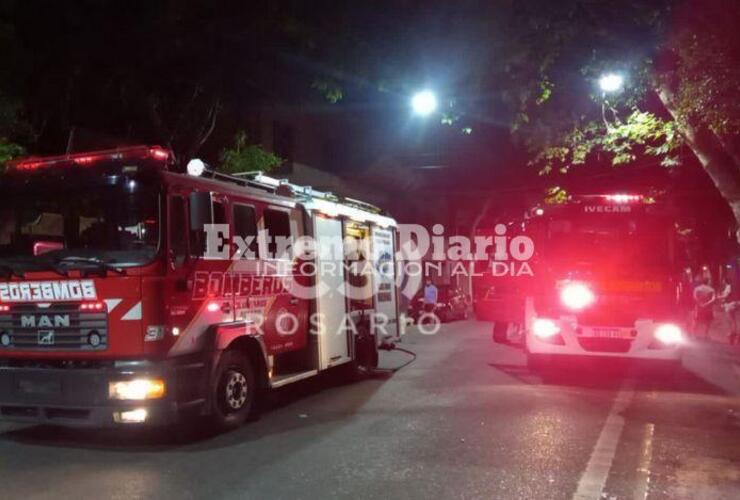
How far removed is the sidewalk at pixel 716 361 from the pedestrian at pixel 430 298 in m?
8.48

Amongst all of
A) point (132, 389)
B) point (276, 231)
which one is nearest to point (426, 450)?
point (132, 389)

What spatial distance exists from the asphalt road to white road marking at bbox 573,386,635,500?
19 mm

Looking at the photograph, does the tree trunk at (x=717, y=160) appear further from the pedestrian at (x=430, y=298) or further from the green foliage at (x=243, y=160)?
the pedestrian at (x=430, y=298)

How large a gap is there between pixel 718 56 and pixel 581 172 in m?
17.2

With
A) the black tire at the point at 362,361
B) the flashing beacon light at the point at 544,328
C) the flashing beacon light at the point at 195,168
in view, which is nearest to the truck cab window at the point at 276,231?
the flashing beacon light at the point at 195,168

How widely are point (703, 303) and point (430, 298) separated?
348 inches

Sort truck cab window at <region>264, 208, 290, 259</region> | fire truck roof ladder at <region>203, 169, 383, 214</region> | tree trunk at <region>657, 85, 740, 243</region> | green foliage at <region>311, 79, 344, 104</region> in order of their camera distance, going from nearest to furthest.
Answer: fire truck roof ladder at <region>203, 169, 383, 214</region>, truck cab window at <region>264, 208, 290, 259</region>, green foliage at <region>311, 79, 344, 104</region>, tree trunk at <region>657, 85, 740, 243</region>

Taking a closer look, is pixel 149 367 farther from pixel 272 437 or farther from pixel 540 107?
pixel 540 107

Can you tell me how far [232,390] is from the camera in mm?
7453

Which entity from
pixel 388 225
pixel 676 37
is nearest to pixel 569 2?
pixel 676 37

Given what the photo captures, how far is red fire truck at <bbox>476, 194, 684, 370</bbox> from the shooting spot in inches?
407

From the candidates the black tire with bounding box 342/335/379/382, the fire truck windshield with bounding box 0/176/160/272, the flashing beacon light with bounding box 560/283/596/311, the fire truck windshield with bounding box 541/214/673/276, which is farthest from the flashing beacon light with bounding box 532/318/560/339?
the fire truck windshield with bounding box 0/176/160/272

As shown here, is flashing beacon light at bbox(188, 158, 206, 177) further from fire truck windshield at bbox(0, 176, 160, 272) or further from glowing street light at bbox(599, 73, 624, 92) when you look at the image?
glowing street light at bbox(599, 73, 624, 92)

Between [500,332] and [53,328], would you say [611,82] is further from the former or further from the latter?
[53,328]
